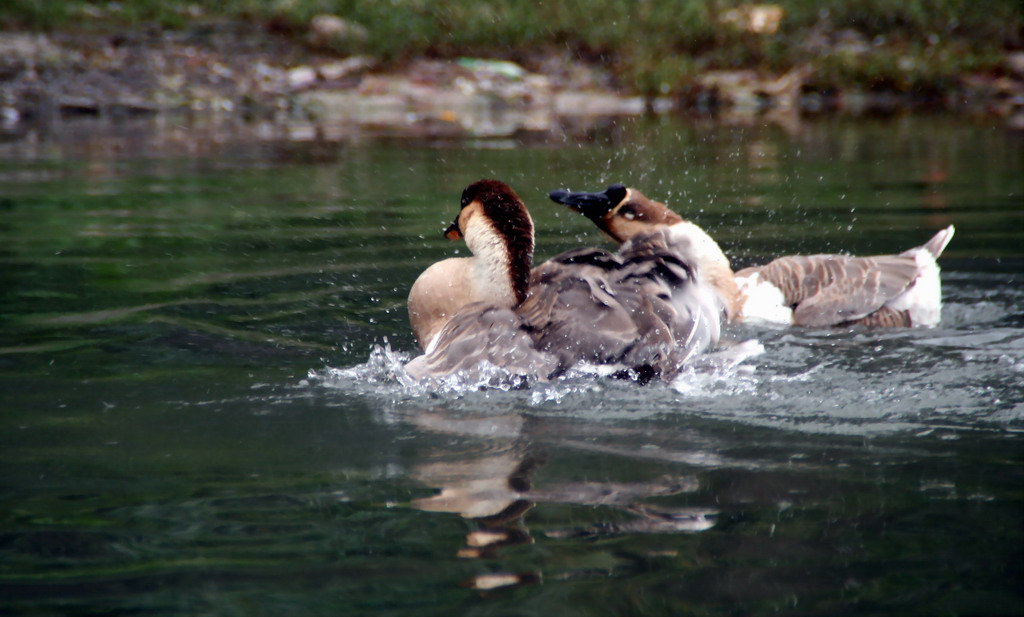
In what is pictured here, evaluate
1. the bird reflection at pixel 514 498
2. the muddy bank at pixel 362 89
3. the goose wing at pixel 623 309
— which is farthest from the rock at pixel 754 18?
the bird reflection at pixel 514 498

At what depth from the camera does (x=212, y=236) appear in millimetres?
9219

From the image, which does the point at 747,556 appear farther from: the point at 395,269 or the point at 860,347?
the point at 395,269

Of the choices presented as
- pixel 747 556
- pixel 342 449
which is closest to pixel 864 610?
pixel 747 556

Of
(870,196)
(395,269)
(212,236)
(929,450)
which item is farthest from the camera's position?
(870,196)

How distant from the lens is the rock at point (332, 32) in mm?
25344

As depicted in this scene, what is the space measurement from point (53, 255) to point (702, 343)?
17.5 ft

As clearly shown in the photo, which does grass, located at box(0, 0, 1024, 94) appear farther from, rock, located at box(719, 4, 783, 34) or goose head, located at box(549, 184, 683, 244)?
goose head, located at box(549, 184, 683, 244)

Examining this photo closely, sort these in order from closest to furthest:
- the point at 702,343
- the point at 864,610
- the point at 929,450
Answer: the point at 864,610
the point at 929,450
the point at 702,343

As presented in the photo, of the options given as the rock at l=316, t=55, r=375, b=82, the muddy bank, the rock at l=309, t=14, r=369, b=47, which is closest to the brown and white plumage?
the muddy bank

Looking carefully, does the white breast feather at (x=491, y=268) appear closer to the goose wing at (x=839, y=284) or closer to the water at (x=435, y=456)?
the water at (x=435, y=456)

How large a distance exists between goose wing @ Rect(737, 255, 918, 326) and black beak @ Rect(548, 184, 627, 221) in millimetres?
1105

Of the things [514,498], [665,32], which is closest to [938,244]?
[514,498]

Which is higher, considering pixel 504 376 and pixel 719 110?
pixel 719 110

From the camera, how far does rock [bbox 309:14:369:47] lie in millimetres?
25344
